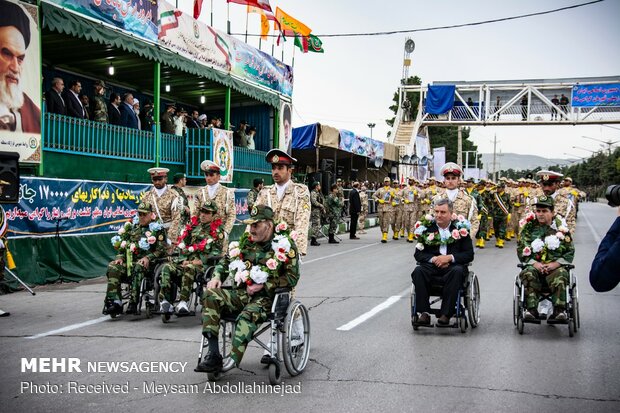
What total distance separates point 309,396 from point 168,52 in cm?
1416

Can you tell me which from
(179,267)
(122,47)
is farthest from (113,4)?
(179,267)

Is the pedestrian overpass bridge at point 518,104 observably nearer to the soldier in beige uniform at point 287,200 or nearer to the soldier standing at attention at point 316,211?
the soldier standing at attention at point 316,211

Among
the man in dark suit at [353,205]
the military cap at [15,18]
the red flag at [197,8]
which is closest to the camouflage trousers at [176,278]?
the military cap at [15,18]

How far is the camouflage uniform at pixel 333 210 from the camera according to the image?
74.7ft

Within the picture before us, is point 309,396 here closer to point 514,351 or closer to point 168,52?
point 514,351

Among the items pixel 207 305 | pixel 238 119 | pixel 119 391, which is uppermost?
pixel 238 119

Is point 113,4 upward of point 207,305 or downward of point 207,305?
upward

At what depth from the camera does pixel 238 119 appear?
2612 centimetres

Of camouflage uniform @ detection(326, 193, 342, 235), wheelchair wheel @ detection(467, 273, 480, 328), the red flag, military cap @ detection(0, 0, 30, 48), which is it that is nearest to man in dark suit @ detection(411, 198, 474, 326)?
wheelchair wheel @ detection(467, 273, 480, 328)

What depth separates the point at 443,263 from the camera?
7.69 meters

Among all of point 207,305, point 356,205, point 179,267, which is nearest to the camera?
point 207,305

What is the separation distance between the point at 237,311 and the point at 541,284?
163 inches

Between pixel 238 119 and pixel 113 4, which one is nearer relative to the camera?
pixel 113 4

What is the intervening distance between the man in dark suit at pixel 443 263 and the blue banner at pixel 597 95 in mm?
38008
